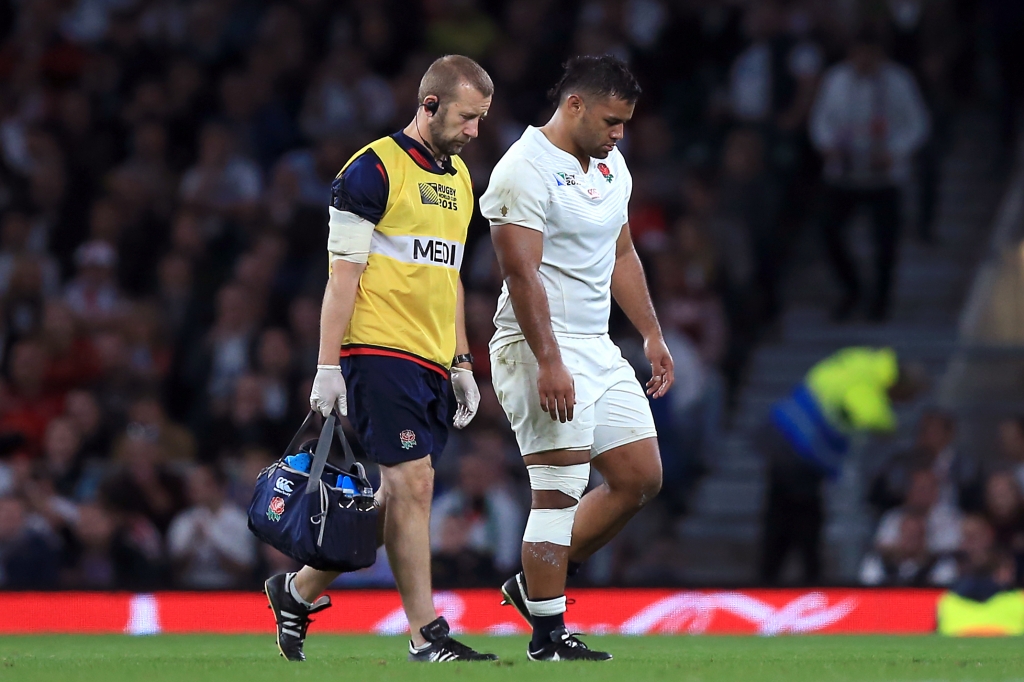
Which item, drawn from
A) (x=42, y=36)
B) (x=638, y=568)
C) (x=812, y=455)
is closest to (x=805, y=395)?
(x=812, y=455)

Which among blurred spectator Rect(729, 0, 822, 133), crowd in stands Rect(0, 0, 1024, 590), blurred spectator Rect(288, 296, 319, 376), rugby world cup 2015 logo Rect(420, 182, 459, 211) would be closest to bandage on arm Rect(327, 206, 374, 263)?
rugby world cup 2015 logo Rect(420, 182, 459, 211)

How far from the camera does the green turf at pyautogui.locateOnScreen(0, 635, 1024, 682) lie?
16.6 feet

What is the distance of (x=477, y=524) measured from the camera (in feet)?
31.7

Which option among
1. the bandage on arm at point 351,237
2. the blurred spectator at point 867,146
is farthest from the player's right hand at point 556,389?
the blurred spectator at point 867,146

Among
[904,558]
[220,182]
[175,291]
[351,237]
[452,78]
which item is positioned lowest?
[904,558]

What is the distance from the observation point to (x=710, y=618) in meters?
8.68

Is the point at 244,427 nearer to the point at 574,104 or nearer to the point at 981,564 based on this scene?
the point at 981,564

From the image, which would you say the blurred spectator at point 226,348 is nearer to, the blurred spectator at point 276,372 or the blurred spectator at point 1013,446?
the blurred spectator at point 276,372

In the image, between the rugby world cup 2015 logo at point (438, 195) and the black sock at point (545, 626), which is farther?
the rugby world cup 2015 logo at point (438, 195)

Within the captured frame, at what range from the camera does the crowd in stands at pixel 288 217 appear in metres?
9.88

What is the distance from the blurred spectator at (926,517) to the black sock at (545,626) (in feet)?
14.5

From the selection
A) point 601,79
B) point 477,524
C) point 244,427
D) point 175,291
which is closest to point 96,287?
point 175,291

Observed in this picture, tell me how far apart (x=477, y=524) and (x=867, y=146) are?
4492mm

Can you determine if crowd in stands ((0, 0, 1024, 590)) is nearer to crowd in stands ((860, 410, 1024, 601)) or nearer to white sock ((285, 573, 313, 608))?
crowd in stands ((860, 410, 1024, 601))
